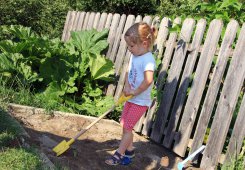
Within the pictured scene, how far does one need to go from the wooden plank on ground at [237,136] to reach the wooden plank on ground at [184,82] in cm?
77

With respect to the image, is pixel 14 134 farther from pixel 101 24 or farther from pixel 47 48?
pixel 101 24

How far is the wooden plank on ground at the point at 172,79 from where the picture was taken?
4375 mm

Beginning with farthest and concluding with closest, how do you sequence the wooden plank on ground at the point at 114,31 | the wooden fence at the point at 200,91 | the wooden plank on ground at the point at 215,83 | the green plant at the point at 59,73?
the wooden plank on ground at the point at 114,31 < the green plant at the point at 59,73 < the wooden plank on ground at the point at 215,83 < the wooden fence at the point at 200,91

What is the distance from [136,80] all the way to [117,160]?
30.2 inches

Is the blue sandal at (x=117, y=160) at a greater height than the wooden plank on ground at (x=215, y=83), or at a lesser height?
lesser

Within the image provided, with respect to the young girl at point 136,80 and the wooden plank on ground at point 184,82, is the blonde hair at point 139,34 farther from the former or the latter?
the wooden plank on ground at point 184,82

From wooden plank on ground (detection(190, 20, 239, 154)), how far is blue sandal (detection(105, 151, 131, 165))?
702 millimetres

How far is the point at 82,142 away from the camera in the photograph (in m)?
4.22

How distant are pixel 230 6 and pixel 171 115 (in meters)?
1.33

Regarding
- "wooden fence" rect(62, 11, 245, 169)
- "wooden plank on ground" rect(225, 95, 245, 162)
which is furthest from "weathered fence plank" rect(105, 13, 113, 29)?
"wooden plank on ground" rect(225, 95, 245, 162)

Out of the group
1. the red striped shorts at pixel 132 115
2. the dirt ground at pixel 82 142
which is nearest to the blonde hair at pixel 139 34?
the red striped shorts at pixel 132 115

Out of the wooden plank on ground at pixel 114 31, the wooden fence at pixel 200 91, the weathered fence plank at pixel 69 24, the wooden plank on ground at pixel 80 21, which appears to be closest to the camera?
the wooden fence at pixel 200 91

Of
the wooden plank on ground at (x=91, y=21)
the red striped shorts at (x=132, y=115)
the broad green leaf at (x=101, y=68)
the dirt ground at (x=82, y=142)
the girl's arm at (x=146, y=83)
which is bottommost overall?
the dirt ground at (x=82, y=142)

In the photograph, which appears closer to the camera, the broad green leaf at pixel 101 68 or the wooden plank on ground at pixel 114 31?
the broad green leaf at pixel 101 68
